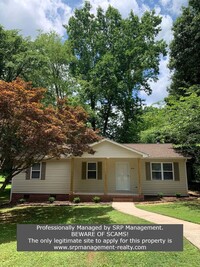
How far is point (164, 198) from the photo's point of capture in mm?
15023

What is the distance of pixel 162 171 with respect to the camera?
16.2 metres

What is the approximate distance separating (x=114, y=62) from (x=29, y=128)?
21638 mm

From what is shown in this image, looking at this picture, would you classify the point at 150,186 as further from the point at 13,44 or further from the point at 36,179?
the point at 13,44

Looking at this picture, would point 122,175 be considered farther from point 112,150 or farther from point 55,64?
point 55,64

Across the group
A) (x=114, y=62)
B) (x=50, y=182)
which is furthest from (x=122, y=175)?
(x=114, y=62)

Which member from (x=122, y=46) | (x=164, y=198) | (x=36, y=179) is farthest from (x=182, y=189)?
(x=122, y=46)

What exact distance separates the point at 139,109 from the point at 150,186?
16109 millimetres

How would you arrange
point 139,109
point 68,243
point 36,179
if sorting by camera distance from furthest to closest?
point 139,109 → point 36,179 → point 68,243

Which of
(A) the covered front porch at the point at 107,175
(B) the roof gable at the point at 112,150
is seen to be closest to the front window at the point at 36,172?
(A) the covered front porch at the point at 107,175

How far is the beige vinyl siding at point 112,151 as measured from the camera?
50.6 feet

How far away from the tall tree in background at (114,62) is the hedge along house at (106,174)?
12.3 m

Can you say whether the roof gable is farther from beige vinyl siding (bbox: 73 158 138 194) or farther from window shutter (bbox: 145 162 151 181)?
window shutter (bbox: 145 162 151 181)

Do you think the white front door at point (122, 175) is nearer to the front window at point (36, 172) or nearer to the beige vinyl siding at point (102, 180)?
the beige vinyl siding at point (102, 180)

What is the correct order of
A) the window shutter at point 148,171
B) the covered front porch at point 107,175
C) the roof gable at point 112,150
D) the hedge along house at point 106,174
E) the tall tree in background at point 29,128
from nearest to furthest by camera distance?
the tall tree in background at point 29,128 < the roof gable at point 112,150 < the hedge along house at point 106,174 < the window shutter at point 148,171 < the covered front porch at point 107,175
